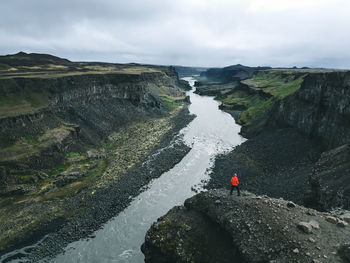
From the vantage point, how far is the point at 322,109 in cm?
5009

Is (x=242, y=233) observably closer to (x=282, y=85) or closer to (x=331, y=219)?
(x=331, y=219)

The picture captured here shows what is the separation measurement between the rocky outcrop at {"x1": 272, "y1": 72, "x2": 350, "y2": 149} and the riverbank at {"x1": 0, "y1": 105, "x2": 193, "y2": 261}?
27.8 meters

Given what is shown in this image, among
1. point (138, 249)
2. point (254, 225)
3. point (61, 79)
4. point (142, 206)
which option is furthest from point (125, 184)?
point (61, 79)

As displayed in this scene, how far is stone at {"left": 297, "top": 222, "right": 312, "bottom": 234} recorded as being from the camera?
59.8 feet

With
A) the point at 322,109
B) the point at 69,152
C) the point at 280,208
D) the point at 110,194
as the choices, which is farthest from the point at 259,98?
the point at 280,208

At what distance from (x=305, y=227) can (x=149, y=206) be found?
2278 centimetres

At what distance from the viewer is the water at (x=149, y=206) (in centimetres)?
2659

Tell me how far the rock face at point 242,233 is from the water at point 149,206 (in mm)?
5531

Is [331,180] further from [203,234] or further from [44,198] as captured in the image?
[44,198]

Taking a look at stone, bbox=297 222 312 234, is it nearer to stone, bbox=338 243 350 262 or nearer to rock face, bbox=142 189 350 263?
rock face, bbox=142 189 350 263

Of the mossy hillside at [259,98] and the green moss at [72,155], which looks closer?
the green moss at [72,155]

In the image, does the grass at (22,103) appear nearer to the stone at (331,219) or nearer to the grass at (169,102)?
the stone at (331,219)

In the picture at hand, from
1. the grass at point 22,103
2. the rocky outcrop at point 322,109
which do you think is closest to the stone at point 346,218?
the rocky outcrop at point 322,109

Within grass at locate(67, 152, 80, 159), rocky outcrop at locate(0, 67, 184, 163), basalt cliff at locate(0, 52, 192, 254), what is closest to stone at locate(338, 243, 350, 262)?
basalt cliff at locate(0, 52, 192, 254)
